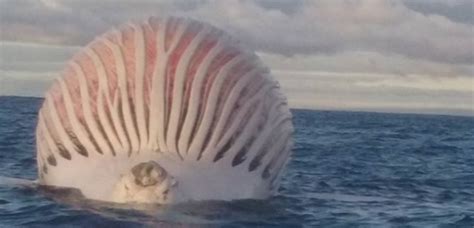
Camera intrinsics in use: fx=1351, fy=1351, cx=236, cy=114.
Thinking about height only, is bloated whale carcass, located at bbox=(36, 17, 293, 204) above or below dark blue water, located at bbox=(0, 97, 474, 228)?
above

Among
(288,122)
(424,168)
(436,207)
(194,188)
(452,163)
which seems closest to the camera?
(194,188)

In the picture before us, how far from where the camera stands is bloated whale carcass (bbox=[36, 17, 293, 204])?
15.6m

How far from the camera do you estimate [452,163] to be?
34.0 metres

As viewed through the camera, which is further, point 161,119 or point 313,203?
point 313,203

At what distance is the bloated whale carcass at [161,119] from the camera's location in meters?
15.6

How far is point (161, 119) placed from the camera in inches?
615

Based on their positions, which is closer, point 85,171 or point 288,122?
point 85,171

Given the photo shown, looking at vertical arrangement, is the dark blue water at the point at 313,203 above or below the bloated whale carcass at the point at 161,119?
below

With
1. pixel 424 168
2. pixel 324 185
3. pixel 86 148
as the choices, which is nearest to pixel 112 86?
pixel 86 148

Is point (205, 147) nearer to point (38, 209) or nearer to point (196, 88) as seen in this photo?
point (196, 88)

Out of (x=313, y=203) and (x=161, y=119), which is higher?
(x=161, y=119)

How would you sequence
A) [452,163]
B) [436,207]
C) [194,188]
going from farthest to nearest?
1. [452,163]
2. [436,207]
3. [194,188]

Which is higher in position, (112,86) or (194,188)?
(112,86)

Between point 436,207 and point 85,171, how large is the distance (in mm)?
6096
